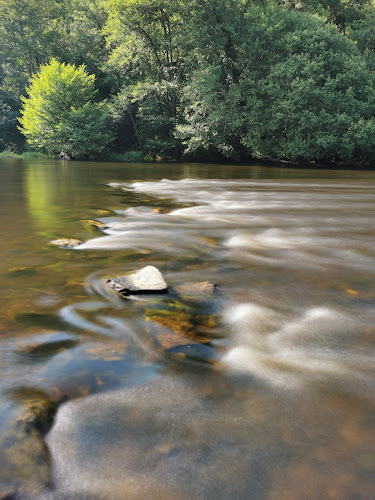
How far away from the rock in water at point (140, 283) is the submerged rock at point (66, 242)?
136 centimetres

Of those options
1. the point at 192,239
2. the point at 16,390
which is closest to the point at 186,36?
the point at 192,239

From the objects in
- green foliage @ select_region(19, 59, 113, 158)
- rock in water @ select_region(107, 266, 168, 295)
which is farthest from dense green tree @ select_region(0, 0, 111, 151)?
rock in water @ select_region(107, 266, 168, 295)

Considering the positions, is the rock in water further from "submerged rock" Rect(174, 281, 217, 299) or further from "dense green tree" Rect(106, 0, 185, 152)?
"dense green tree" Rect(106, 0, 185, 152)

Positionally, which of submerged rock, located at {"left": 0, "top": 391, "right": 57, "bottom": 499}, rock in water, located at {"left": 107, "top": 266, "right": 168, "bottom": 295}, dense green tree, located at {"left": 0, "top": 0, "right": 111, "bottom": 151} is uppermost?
dense green tree, located at {"left": 0, "top": 0, "right": 111, "bottom": 151}

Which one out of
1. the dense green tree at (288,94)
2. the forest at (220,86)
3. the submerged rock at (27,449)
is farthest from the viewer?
the forest at (220,86)

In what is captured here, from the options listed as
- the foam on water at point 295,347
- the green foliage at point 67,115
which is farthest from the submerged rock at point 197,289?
the green foliage at point 67,115

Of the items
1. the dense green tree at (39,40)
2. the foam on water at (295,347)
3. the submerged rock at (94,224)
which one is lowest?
the foam on water at (295,347)

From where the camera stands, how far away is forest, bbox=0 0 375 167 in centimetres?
1986

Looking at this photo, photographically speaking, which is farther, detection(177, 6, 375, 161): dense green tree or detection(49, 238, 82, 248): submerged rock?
detection(177, 6, 375, 161): dense green tree

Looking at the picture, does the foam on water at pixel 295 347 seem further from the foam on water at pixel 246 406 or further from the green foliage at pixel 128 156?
the green foliage at pixel 128 156

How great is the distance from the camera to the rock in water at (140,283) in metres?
2.69

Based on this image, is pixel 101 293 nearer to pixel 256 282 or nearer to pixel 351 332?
pixel 256 282

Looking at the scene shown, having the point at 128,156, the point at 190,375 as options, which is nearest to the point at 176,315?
the point at 190,375

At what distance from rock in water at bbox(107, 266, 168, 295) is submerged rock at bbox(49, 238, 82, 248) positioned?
1363 millimetres
